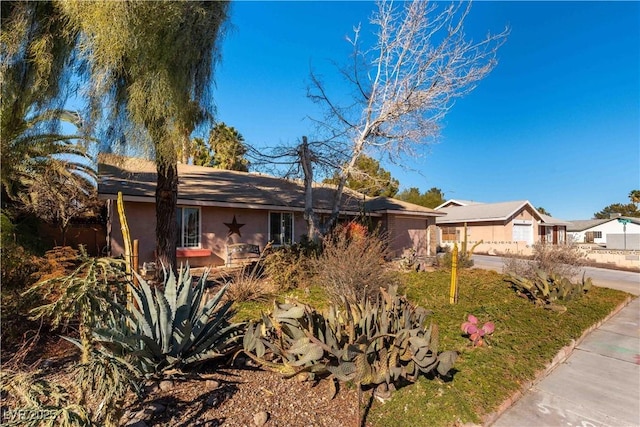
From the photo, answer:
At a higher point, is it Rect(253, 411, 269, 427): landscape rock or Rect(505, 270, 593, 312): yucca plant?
Rect(505, 270, 593, 312): yucca plant

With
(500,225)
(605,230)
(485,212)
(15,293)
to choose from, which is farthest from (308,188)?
(605,230)

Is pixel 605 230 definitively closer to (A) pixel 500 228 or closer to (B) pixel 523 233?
(B) pixel 523 233

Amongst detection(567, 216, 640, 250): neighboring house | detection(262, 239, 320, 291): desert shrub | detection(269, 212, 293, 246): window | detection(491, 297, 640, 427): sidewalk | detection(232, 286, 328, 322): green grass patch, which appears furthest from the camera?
detection(567, 216, 640, 250): neighboring house

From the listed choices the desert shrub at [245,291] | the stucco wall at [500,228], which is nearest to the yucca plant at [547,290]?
the desert shrub at [245,291]

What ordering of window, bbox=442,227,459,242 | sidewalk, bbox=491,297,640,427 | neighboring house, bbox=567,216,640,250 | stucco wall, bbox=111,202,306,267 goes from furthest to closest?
1. neighboring house, bbox=567,216,640,250
2. window, bbox=442,227,459,242
3. stucco wall, bbox=111,202,306,267
4. sidewalk, bbox=491,297,640,427

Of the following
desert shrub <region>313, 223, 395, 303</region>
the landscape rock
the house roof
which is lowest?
the landscape rock

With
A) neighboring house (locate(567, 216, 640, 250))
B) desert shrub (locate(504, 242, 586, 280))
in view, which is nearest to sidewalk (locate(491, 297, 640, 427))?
desert shrub (locate(504, 242, 586, 280))

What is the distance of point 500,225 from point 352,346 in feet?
103

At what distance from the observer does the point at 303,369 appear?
12.1ft

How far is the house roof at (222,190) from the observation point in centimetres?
1198

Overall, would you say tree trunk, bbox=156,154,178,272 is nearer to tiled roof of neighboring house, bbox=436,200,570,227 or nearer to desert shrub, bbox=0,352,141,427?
desert shrub, bbox=0,352,141,427

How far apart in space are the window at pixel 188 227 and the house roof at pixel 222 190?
758 mm

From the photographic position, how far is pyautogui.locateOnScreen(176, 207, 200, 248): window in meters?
13.6

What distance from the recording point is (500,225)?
100ft
